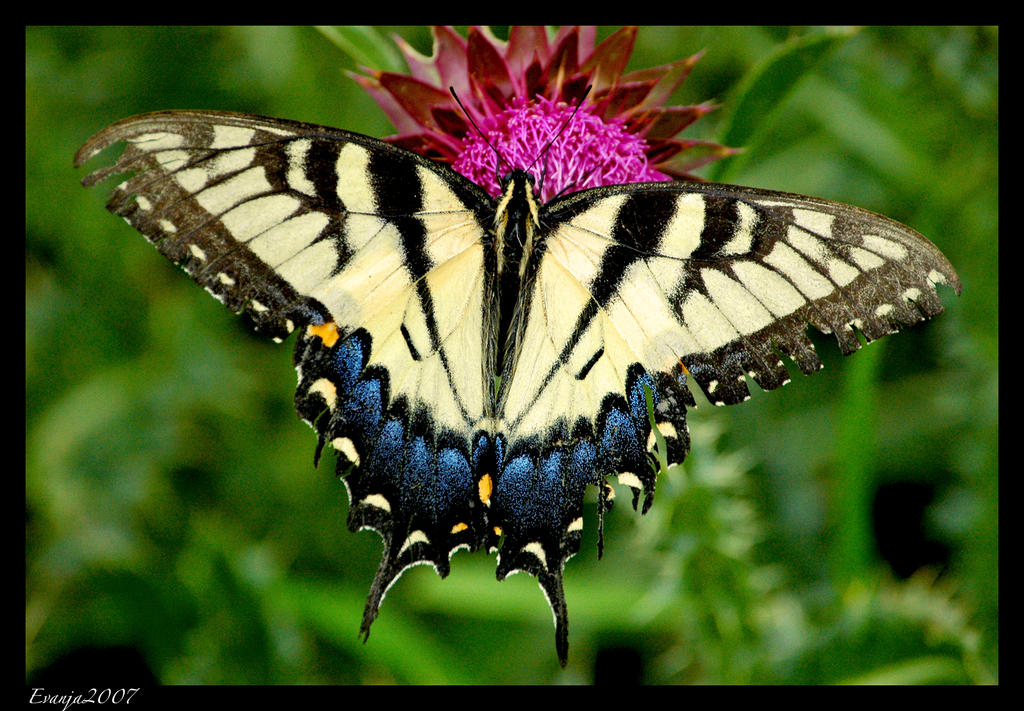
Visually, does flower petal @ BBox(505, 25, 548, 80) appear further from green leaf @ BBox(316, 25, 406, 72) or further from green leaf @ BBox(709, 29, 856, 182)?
green leaf @ BBox(709, 29, 856, 182)

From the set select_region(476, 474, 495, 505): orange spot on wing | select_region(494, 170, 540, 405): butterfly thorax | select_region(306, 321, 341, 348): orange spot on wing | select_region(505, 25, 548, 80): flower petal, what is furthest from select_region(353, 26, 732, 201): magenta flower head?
select_region(476, 474, 495, 505): orange spot on wing

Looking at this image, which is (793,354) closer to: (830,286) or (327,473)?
(830,286)

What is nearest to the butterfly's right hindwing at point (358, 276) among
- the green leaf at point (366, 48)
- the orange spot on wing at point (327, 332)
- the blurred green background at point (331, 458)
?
the orange spot on wing at point (327, 332)

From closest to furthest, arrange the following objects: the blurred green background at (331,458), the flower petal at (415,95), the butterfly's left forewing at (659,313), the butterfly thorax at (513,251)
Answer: the butterfly's left forewing at (659,313), the butterfly thorax at (513,251), the flower petal at (415,95), the blurred green background at (331,458)

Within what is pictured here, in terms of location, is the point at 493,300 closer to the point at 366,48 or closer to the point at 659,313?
the point at 659,313

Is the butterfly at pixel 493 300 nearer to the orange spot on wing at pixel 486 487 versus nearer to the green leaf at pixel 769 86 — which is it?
the orange spot on wing at pixel 486 487

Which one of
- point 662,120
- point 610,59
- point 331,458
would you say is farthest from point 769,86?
point 331,458
